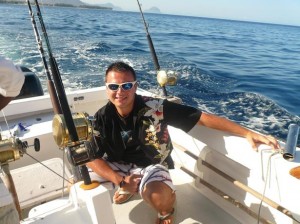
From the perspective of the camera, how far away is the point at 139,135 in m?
2.05

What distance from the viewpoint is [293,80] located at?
912 cm

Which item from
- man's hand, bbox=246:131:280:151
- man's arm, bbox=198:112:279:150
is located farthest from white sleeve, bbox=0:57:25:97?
man's hand, bbox=246:131:280:151

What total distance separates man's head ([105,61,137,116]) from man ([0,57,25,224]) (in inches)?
31.1

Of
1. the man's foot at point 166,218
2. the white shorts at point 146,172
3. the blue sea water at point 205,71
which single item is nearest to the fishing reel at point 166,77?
the white shorts at point 146,172

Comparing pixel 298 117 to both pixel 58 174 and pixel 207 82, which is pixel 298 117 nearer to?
pixel 207 82

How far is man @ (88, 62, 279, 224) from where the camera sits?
1.94m

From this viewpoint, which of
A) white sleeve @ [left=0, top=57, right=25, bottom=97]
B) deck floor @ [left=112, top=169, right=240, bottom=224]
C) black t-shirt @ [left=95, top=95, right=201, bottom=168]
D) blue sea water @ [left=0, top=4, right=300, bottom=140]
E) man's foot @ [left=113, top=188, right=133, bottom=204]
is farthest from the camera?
blue sea water @ [left=0, top=4, right=300, bottom=140]

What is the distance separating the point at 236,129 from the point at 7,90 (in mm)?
1279

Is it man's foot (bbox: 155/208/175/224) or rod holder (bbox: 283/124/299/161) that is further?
man's foot (bbox: 155/208/175/224)

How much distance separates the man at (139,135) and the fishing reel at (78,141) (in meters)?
0.54

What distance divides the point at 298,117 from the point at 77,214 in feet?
17.3

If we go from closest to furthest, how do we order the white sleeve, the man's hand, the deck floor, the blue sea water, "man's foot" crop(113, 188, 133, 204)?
the white sleeve < the man's hand < the deck floor < "man's foot" crop(113, 188, 133, 204) < the blue sea water

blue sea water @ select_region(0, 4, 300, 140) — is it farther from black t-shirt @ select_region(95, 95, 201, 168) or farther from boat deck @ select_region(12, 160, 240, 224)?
black t-shirt @ select_region(95, 95, 201, 168)

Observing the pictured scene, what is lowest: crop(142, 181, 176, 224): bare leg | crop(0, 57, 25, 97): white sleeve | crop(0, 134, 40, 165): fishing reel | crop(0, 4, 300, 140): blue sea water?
crop(0, 4, 300, 140): blue sea water
